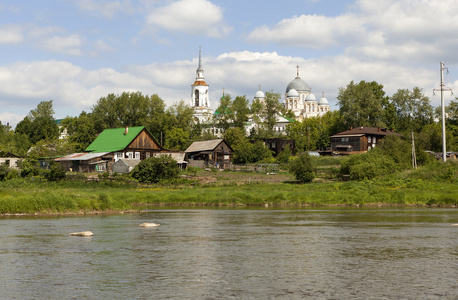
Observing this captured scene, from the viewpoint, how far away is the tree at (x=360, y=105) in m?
117

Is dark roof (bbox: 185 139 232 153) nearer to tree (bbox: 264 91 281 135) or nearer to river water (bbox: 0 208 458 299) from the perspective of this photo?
tree (bbox: 264 91 281 135)

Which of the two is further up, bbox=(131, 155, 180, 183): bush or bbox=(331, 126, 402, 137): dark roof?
bbox=(331, 126, 402, 137): dark roof

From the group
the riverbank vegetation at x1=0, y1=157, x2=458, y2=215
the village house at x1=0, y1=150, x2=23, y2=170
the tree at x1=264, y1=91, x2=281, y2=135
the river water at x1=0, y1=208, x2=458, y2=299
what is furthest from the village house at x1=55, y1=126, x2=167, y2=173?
the river water at x1=0, y1=208, x2=458, y2=299

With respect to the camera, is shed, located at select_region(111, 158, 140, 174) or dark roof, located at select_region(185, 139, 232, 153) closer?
shed, located at select_region(111, 158, 140, 174)

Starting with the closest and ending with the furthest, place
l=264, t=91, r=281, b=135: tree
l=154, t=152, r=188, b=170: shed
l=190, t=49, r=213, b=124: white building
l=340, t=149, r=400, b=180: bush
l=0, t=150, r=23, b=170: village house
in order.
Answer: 1. l=340, t=149, r=400, b=180: bush
2. l=154, t=152, r=188, b=170: shed
3. l=0, t=150, r=23, b=170: village house
4. l=264, t=91, r=281, b=135: tree
5. l=190, t=49, r=213, b=124: white building

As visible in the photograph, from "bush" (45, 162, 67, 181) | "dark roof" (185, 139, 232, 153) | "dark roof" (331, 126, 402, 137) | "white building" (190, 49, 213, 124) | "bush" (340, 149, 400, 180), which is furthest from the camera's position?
"white building" (190, 49, 213, 124)

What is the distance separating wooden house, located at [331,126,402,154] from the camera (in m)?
112

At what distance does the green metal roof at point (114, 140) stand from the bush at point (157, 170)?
23046 mm

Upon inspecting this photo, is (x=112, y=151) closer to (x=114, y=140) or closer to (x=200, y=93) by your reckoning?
(x=114, y=140)

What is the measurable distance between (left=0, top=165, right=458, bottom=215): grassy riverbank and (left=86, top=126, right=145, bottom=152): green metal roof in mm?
28026

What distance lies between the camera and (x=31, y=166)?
237 ft

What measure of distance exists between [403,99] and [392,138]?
40.9 m

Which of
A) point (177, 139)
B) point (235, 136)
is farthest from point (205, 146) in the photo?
point (177, 139)

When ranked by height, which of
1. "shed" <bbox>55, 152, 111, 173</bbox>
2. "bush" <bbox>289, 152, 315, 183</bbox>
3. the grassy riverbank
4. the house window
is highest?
the house window
